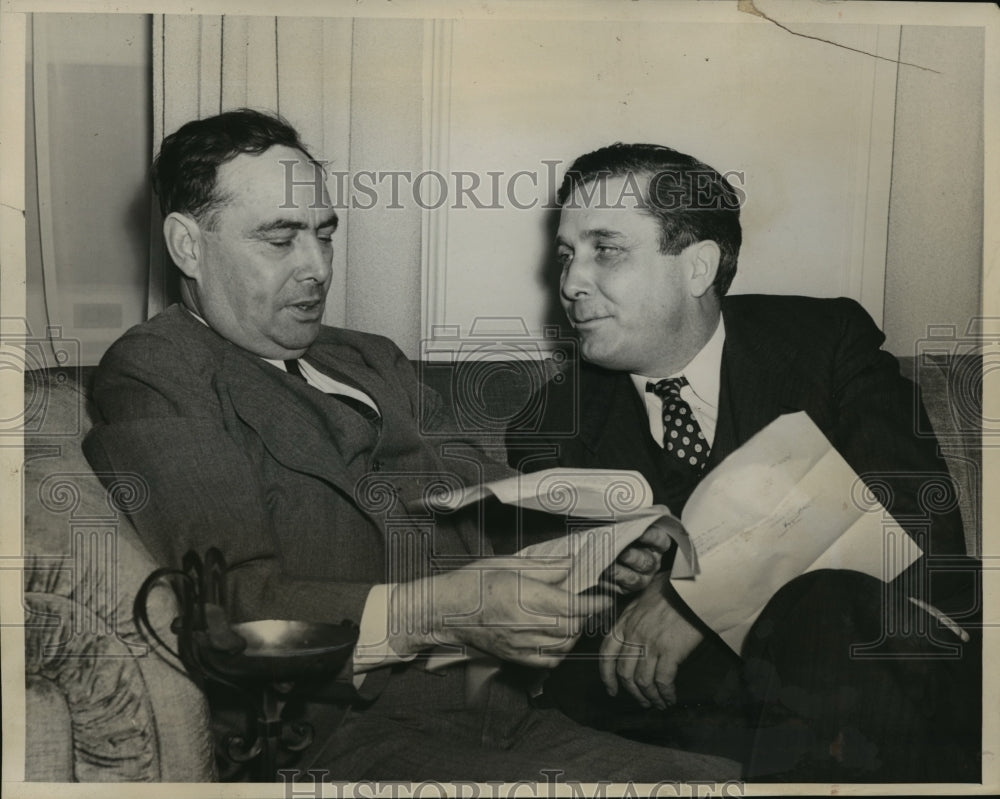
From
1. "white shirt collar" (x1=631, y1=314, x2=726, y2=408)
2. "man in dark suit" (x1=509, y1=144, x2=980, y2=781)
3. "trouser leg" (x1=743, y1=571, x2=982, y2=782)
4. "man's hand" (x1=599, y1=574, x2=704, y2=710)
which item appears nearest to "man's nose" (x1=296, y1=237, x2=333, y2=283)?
"man in dark suit" (x1=509, y1=144, x2=980, y2=781)

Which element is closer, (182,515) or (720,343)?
(182,515)

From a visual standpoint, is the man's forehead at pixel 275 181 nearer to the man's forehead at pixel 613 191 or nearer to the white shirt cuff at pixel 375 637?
the man's forehead at pixel 613 191

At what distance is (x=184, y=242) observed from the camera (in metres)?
2.24

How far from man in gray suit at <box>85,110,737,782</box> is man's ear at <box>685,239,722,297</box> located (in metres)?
0.58

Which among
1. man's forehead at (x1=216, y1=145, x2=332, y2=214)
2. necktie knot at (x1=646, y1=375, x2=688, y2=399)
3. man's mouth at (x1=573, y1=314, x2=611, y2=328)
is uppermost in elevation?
man's forehead at (x1=216, y1=145, x2=332, y2=214)

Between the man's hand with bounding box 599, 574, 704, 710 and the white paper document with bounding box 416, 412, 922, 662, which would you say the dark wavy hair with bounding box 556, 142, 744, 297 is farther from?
the man's hand with bounding box 599, 574, 704, 710

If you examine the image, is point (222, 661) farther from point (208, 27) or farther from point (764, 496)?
point (208, 27)

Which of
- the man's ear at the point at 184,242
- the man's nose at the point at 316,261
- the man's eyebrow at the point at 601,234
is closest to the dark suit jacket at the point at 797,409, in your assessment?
the man's eyebrow at the point at 601,234

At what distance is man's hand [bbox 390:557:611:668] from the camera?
222 centimetres

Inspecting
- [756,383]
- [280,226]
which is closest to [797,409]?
[756,383]

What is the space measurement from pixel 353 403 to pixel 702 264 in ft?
2.75

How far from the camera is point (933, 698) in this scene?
2328 mm

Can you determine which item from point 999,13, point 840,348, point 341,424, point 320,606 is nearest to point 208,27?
point 341,424

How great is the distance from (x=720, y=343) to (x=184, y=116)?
130cm
